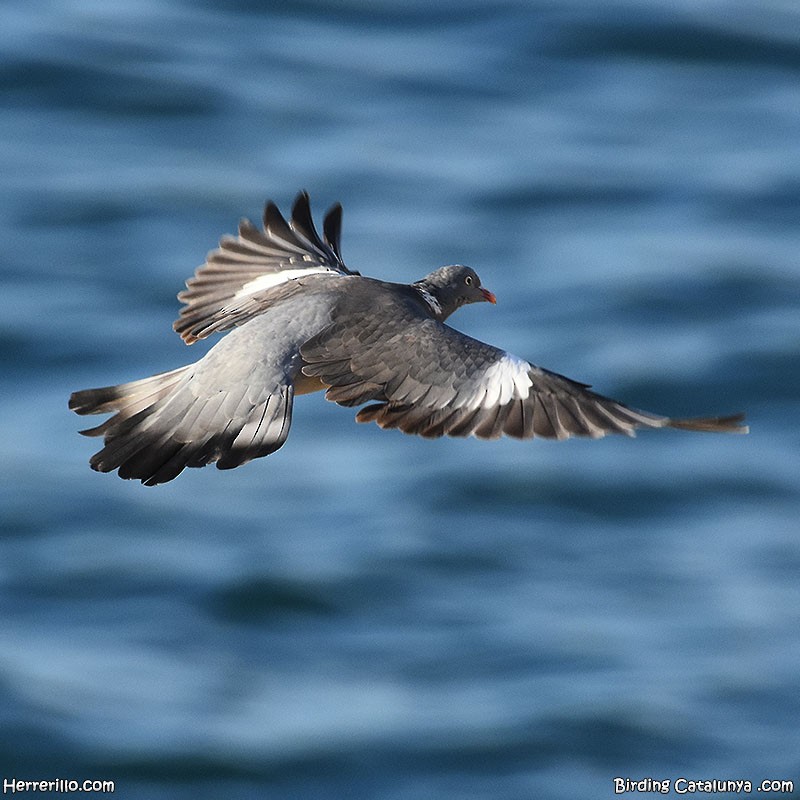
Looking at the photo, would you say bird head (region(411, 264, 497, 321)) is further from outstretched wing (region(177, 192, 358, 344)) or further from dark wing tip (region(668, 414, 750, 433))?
dark wing tip (region(668, 414, 750, 433))

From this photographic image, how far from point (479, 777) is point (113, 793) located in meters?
3.58

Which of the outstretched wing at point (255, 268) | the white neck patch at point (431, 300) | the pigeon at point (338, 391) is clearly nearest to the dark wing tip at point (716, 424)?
the pigeon at point (338, 391)

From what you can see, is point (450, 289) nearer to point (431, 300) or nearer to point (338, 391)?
point (431, 300)

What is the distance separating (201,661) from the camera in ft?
64.5

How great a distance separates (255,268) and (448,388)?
2.28 metres

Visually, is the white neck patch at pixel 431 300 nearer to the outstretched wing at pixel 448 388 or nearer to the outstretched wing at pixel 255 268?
the outstretched wing at pixel 255 268

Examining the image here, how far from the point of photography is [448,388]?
8633 mm

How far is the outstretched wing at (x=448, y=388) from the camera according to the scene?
8375mm

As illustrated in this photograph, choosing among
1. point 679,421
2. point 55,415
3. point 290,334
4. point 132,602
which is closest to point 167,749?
point 132,602

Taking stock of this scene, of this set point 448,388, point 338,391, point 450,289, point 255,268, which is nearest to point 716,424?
point 448,388

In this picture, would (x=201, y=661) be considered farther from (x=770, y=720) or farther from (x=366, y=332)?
(x=366, y=332)

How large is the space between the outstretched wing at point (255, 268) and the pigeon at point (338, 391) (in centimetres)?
69

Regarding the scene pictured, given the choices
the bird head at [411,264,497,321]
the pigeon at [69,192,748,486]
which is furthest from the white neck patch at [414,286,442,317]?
the pigeon at [69,192,748,486]

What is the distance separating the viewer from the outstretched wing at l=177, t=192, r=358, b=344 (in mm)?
9953
